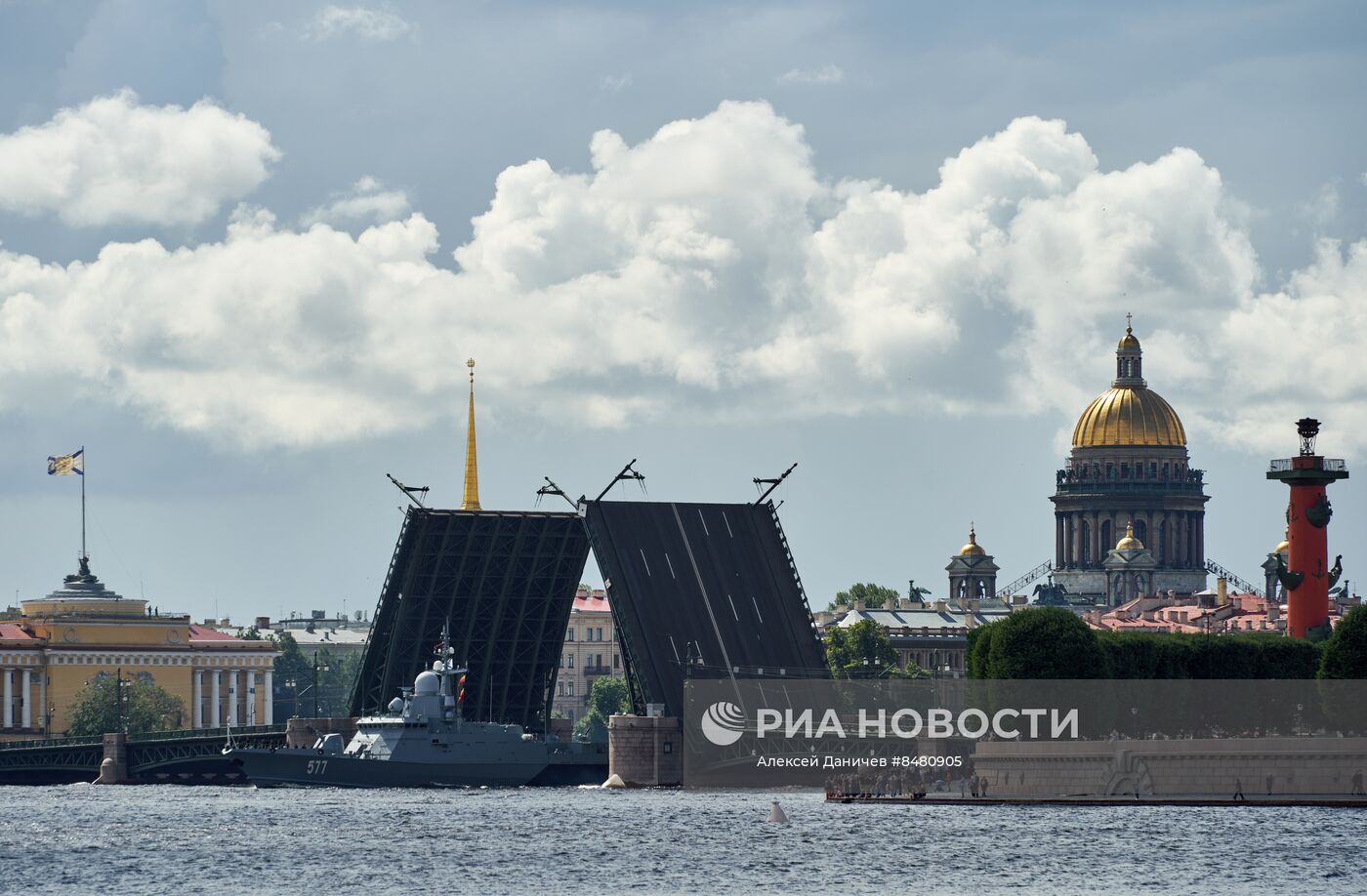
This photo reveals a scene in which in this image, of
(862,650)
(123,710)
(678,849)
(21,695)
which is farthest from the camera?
(862,650)

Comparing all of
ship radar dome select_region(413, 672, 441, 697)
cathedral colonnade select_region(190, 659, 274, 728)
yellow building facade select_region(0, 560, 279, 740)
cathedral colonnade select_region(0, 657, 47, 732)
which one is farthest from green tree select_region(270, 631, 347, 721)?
ship radar dome select_region(413, 672, 441, 697)

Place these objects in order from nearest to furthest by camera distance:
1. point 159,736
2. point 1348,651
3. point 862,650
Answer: point 1348,651
point 159,736
point 862,650

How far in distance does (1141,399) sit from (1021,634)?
9522 cm

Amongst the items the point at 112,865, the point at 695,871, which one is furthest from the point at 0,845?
the point at 695,871

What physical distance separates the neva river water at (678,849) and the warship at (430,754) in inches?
326

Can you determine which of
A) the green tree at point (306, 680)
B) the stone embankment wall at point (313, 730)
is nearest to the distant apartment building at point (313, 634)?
the green tree at point (306, 680)

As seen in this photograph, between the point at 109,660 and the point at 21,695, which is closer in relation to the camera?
the point at 21,695

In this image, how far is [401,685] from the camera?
95062mm

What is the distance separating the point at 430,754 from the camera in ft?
311

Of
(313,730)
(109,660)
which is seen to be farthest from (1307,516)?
(109,660)

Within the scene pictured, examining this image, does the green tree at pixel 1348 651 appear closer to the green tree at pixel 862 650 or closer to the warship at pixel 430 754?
the warship at pixel 430 754

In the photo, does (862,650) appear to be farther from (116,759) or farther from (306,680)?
(306,680)

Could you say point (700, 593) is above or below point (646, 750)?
above

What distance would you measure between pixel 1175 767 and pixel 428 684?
24.6 metres
